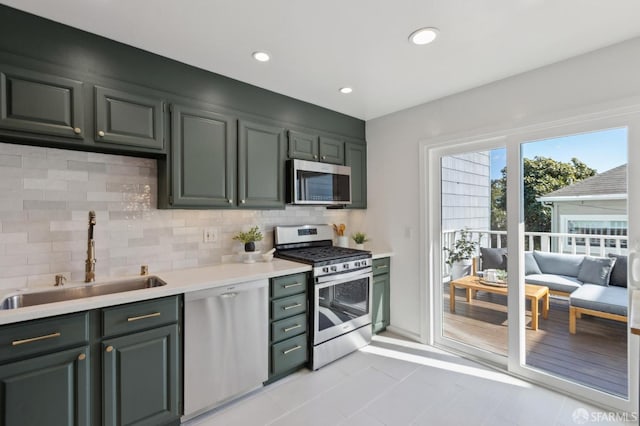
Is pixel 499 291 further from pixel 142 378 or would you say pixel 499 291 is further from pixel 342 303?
pixel 142 378

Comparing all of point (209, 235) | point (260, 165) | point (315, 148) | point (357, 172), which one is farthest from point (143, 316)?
point (357, 172)

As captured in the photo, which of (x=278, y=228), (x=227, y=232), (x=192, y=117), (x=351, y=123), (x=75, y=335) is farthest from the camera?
(x=351, y=123)

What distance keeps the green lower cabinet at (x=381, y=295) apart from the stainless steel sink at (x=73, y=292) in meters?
2.12

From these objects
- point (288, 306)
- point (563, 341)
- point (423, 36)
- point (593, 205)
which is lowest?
point (563, 341)

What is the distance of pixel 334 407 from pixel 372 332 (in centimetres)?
122

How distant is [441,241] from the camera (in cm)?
313

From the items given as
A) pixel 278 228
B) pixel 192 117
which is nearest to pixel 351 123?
pixel 278 228

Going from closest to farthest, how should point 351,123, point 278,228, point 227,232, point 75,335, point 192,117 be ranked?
1. point 75,335
2. point 192,117
3. point 227,232
4. point 278,228
5. point 351,123

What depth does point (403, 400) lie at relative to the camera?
2258 mm

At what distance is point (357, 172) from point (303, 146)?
0.85m

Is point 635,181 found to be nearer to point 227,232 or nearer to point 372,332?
point 372,332

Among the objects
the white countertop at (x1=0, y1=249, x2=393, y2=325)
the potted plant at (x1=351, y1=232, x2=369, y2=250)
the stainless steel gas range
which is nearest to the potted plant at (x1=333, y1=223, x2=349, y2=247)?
the potted plant at (x1=351, y1=232, x2=369, y2=250)

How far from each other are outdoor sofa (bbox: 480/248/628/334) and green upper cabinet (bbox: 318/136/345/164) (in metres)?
2.02

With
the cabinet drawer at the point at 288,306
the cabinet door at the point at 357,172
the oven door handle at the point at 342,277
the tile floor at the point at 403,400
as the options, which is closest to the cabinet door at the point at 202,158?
the cabinet drawer at the point at 288,306
